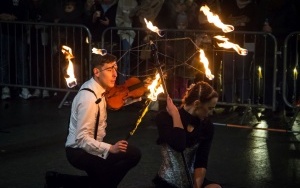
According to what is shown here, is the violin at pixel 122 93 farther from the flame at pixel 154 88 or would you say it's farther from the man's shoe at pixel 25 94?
the man's shoe at pixel 25 94

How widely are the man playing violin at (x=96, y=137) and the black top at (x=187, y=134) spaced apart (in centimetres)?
36

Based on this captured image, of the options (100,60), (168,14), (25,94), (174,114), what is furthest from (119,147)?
(25,94)

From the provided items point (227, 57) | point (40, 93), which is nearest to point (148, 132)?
point (227, 57)

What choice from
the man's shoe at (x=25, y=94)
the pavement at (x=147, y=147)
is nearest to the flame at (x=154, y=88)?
the pavement at (x=147, y=147)

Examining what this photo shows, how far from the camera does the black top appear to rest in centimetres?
503

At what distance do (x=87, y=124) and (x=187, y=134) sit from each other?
83cm

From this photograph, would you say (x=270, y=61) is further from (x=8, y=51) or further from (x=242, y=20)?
(x=8, y=51)

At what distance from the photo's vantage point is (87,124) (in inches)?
208

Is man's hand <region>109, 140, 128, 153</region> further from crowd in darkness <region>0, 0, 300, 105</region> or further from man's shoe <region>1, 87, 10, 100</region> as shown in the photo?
man's shoe <region>1, 87, 10, 100</region>

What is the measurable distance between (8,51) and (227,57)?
4.10 m

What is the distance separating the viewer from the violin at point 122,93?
5590mm

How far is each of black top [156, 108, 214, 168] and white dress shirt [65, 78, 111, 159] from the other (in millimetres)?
478

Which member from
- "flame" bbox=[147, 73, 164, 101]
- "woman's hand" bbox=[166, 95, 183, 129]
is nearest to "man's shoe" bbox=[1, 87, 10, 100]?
"flame" bbox=[147, 73, 164, 101]

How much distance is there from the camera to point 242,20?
1054cm
